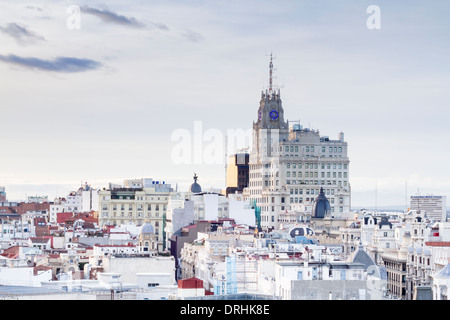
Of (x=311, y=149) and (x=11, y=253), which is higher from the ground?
(x=311, y=149)

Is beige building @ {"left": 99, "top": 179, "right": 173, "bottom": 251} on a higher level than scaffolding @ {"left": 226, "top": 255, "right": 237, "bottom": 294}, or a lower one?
higher

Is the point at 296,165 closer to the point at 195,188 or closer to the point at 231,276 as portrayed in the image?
the point at 195,188

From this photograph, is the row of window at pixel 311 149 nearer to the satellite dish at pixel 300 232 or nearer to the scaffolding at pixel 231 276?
the satellite dish at pixel 300 232

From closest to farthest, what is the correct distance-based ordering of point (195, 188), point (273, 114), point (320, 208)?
point (320, 208)
point (195, 188)
point (273, 114)

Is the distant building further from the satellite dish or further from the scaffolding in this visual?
the scaffolding

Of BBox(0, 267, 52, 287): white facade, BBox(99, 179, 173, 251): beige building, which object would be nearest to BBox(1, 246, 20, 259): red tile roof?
BBox(0, 267, 52, 287): white facade

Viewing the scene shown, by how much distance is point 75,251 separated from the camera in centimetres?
9625

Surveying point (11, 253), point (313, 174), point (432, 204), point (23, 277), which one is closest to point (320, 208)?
point (313, 174)

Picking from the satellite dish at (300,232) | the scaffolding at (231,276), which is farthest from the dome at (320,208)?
the scaffolding at (231,276)

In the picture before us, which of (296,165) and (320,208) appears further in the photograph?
(296,165)

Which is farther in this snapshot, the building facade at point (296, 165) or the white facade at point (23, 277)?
the building facade at point (296, 165)

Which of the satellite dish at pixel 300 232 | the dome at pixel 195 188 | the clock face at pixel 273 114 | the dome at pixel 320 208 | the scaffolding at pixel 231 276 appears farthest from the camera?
the clock face at pixel 273 114
